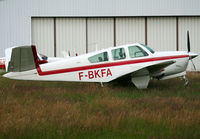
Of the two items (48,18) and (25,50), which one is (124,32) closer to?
(48,18)

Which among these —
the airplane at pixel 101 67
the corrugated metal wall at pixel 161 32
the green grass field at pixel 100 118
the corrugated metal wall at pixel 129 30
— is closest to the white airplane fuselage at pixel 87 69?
the airplane at pixel 101 67

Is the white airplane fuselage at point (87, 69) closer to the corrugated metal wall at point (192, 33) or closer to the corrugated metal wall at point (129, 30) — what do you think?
the corrugated metal wall at point (129, 30)

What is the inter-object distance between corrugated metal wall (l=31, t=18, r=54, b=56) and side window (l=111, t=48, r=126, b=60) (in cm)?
1046

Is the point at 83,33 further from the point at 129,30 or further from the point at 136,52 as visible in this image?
the point at 136,52

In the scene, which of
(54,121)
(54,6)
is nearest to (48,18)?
(54,6)

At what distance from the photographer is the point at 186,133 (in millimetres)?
4699

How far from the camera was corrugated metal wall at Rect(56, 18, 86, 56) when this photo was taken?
62.1 ft

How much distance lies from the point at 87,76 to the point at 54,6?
1068cm

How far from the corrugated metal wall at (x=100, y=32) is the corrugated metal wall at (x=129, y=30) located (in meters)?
0.48

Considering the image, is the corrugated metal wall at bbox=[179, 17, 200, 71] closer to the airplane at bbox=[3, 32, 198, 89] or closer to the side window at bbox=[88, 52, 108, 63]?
the airplane at bbox=[3, 32, 198, 89]

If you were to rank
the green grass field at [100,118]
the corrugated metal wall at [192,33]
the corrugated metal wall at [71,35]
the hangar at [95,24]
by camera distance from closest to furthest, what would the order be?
1. the green grass field at [100,118]
2. the hangar at [95,24]
3. the corrugated metal wall at [71,35]
4. the corrugated metal wall at [192,33]

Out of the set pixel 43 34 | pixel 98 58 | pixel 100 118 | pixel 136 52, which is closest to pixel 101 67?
pixel 98 58

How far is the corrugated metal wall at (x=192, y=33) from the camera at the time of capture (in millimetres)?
19062

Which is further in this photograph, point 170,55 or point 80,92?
point 170,55
